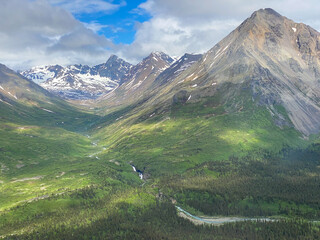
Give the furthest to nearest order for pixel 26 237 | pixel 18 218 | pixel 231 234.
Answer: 1. pixel 18 218
2. pixel 231 234
3. pixel 26 237

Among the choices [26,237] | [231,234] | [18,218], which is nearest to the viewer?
[26,237]

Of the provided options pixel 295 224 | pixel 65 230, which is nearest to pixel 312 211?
pixel 295 224

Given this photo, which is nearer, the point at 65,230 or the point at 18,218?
the point at 65,230

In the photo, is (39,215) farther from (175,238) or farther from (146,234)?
(175,238)

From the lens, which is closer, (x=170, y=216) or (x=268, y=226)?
(x=268, y=226)

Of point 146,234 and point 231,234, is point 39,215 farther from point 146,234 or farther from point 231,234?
point 231,234

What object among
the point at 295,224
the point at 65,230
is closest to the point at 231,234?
the point at 295,224

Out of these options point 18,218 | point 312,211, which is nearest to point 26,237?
point 18,218

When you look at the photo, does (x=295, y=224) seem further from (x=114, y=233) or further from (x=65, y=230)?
(x=65, y=230)
